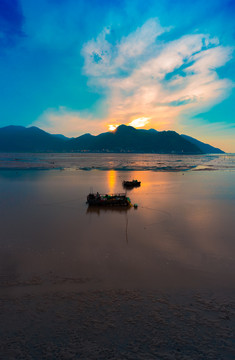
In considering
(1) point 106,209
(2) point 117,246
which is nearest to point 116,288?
(2) point 117,246

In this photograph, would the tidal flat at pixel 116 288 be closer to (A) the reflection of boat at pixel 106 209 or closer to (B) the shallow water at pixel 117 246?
(B) the shallow water at pixel 117 246

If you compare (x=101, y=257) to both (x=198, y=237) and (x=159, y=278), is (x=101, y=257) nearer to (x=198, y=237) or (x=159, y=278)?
(x=159, y=278)

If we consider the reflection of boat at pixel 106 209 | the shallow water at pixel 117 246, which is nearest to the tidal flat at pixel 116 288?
the shallow water at pixel 117 246

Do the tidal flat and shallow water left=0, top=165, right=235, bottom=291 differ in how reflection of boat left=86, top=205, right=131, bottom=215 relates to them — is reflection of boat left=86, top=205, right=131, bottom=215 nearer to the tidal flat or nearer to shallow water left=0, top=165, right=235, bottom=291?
shallow water left=0, top=165, right=235, bottom=291

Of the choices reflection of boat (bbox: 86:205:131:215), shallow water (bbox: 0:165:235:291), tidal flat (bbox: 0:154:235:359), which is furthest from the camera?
reflection of boat (bbox: 86:205:131:215)

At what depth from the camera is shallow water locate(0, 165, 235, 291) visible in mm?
13609

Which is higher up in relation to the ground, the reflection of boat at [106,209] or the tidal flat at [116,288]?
the reflection of boat at [106,209]

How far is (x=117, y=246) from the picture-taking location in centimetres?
1831

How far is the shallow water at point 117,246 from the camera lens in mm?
13609

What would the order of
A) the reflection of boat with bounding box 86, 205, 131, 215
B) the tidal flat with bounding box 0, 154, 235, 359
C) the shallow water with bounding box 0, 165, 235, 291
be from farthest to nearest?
1. the reflection of boat with bounding box 86, 205, 131, 215
2. the shallow water with bounding box 0, 165, 235, 291
3. the tidal flat with bounding box 0, 154, 235, 359

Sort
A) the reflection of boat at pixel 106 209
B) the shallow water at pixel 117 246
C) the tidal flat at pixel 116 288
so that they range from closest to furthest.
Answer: the tidal flat at pixel 116 288
the shallow water at pixel 117 246
the reflection of boat at pixel 106 209

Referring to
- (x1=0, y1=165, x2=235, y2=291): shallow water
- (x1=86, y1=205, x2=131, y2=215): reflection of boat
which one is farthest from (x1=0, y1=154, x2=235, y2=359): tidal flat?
(x1=86, y1=205, x2=131, y2=215): reflection of boat

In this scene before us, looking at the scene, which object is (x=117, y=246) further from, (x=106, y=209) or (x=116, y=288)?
(x=106, y=209)

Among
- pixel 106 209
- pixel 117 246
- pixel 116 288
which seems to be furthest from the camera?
pixel 106 209
